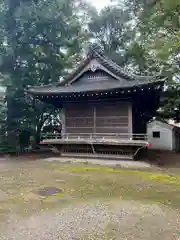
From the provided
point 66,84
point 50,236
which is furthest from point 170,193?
point 66,84

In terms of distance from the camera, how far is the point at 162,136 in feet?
94.5

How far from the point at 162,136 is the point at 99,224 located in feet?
81.6

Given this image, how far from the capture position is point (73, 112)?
1773cm

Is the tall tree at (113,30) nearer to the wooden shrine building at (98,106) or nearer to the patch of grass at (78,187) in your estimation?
the wooden shrine building at (98,106)

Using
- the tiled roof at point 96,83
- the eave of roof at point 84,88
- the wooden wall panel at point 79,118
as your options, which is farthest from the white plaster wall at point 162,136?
the eave of roof at point 84,88

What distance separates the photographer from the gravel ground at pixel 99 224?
478cm

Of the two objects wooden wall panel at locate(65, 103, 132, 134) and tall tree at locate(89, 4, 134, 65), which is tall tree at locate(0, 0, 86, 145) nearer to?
wooden wall panel at locate(65, 103, 132, 134)

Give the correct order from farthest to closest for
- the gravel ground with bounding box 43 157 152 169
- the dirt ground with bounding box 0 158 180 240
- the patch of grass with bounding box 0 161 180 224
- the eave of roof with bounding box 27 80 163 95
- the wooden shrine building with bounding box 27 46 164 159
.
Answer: the wooden shrine building with bounding box 27 46 164 159
the eave of roof with bounding box 27 80 163 95
the gravel ground with bounding box 43 157 152 169
the patch of grass with bounding box 0 161 180 224
the dirt ground with bounding box 0 158 180 240

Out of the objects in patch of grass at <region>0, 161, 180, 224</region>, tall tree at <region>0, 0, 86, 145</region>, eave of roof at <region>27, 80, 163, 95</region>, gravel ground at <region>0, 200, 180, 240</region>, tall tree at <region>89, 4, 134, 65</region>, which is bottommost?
patch of grass at <region>0, 161, 180, 224</region>

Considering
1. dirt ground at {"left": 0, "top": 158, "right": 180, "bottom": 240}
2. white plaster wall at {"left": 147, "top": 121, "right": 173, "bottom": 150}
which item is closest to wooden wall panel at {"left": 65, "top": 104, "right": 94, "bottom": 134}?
dirt ground at {"left": 0, "top": 158, "right": 180, "bottom": 240}

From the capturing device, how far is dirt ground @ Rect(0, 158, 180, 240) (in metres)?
4.94

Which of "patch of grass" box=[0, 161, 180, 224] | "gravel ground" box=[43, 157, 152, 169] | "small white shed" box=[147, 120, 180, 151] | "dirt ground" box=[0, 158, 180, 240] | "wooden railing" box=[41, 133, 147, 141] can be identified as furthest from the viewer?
"small white shed" box=[147, 120, 180, 151]

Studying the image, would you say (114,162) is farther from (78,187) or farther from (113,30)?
(113,30)

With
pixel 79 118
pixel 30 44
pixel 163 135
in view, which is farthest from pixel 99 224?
pixel 163 135
